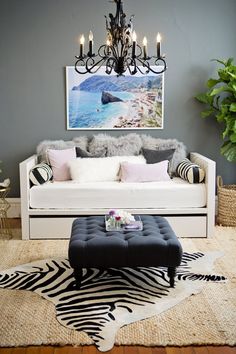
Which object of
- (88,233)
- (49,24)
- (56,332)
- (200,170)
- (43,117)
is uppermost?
(49,24)

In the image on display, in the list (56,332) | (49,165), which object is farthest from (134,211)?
(56,332)

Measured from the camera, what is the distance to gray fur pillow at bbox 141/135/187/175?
5324 millimetres

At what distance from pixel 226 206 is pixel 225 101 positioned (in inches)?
44.4

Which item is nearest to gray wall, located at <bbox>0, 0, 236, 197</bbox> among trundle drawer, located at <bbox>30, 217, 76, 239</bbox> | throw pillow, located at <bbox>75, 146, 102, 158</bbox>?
throw pillow, located at <bbox>75, 146, 102, 158</bbox>

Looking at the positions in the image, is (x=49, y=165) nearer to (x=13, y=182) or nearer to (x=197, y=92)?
(x=13, y=182)

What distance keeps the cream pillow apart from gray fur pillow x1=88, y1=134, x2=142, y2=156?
0.61 feet

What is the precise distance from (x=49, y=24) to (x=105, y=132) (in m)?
1.35

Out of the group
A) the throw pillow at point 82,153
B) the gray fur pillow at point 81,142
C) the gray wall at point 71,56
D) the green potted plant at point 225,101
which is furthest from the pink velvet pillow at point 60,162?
the green potted plant at point 225,101

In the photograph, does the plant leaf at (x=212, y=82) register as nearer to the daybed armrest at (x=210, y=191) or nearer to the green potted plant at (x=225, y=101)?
the green potted plant at (x=225, y=101)

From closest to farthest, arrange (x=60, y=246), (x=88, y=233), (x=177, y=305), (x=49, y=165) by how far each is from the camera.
Answer: (x=177, y=305) → (x=88, y=233) → (x=60, y=246) → (x=49, y=165)

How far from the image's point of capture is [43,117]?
555cm

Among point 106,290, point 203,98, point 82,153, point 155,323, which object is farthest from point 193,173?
point 155,323

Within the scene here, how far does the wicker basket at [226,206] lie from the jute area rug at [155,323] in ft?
4.57

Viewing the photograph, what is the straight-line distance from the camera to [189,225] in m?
4.74
